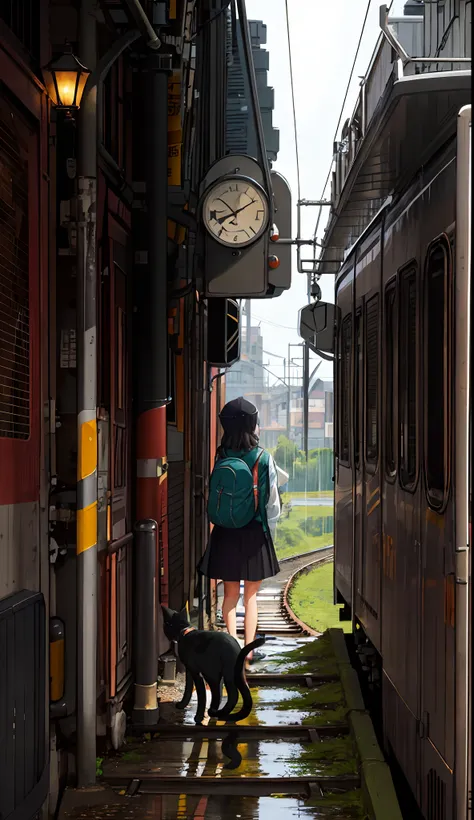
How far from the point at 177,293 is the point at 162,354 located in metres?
0.68

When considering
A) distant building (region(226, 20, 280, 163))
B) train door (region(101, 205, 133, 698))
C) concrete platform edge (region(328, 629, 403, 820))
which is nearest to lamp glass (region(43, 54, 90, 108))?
train door (region(101, 205, 133, 698))

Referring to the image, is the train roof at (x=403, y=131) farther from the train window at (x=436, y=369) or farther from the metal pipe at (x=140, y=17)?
the metal pipe at (x=140, y=17)

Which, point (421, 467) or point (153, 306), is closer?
point (421, 467)

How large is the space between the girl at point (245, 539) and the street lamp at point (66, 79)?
11.2 ft

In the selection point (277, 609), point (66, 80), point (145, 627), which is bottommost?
point (277, 609)

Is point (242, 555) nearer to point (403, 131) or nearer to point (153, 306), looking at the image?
point (153, 306)

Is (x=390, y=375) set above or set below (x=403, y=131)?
below

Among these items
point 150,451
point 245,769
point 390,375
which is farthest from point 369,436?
point 245,769

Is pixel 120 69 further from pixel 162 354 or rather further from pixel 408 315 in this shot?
pixel 408 315

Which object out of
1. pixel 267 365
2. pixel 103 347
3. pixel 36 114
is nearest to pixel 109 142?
pixel 103 347

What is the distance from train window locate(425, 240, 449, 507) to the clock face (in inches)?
140

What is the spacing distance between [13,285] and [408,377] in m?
2.01

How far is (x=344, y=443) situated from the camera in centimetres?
1018

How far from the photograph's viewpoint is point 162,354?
7711 millimetres
